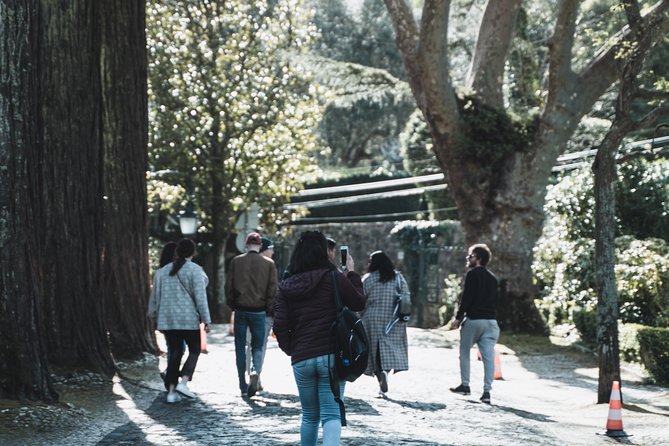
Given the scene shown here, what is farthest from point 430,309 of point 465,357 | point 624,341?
point 465,357

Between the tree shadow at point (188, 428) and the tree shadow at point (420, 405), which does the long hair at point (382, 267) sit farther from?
the tree shadow at point (188, 428)

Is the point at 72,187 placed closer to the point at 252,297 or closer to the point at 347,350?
the point at 252,297

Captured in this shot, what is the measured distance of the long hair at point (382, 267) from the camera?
12.4 m

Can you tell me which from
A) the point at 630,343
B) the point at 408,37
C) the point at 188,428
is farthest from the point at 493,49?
the point at 188,428

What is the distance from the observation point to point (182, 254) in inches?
458

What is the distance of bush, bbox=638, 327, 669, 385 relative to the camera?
50.2ft

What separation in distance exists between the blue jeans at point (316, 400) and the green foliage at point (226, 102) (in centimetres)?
2167

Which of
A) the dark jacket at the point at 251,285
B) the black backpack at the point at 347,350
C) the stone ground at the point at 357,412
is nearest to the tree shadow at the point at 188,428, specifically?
the stone ground at the point at 357,412

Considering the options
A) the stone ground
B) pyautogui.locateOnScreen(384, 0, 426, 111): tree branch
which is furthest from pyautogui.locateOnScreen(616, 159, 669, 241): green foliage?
the stone ground

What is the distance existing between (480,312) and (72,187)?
4.87 meters

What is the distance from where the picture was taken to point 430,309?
3136 cm

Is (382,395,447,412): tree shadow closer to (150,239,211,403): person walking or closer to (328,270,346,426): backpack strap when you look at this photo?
(150,239,211,403): person walking

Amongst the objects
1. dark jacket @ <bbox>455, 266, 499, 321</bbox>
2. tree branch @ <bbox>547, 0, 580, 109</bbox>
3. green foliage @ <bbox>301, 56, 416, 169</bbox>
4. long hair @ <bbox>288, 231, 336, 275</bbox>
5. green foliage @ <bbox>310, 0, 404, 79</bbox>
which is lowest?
dark jacket @ <bbox>455, 266, 499, 321</bbox>

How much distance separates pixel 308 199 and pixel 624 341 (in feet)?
90.7
